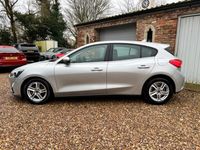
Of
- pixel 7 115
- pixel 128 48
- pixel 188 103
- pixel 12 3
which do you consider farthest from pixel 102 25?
pixel 12 3

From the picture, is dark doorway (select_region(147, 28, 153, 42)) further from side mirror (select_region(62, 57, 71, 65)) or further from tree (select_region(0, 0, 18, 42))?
tree (select_region(0, 0, 18, 42))

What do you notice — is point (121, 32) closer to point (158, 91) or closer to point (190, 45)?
point (190, 45)

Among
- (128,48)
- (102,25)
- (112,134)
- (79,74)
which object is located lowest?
(112,134)

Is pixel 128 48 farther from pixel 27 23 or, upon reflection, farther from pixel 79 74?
pixel 27 23

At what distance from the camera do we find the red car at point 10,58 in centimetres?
969

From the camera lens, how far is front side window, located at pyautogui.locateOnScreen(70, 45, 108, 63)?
4.71 metres

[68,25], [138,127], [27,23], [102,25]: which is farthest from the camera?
[68,25]

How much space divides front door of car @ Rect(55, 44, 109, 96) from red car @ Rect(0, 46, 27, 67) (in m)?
6.37

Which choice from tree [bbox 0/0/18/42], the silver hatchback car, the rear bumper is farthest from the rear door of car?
tree [bbox 0/0/18/42]

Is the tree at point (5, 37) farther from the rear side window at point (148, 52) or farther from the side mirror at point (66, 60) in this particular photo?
the rear side window at point (148, 52)

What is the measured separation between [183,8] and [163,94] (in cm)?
423

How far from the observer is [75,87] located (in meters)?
4.66

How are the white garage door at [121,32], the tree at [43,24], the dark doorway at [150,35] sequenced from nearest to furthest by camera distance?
the dark doorway at [150,35], the white garage door at [121,32], the tree at [43,24]

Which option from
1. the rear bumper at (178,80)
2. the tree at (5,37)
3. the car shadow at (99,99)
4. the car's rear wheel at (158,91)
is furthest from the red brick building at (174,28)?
the tree at (5,37)
